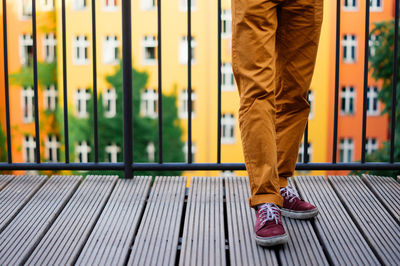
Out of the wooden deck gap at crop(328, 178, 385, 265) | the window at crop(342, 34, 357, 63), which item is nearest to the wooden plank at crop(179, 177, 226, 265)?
the wooden deck gap at crop(328, 178, 385, 265)

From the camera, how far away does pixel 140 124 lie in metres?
26.4

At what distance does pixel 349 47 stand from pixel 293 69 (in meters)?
25.2

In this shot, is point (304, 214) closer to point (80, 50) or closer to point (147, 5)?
point (80, 50)

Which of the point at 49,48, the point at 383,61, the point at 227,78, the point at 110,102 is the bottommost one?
the point at 110,102

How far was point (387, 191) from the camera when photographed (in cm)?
193

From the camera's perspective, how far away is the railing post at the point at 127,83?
2084mm

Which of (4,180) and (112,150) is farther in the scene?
(112,150)

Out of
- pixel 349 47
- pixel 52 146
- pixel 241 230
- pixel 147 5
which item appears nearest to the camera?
pixel 241 230

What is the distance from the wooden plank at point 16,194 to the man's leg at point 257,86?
0.78 metres

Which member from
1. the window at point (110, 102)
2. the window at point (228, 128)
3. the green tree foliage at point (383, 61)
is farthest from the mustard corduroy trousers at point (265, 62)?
the window at point (110, 102)

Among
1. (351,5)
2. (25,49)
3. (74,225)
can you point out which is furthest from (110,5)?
(74,225)

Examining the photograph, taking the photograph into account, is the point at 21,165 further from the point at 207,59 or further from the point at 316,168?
the point at 207,59

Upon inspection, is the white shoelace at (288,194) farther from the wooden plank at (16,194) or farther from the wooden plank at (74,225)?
the wooden plank at (16,194)

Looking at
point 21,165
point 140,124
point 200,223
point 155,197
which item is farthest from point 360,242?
point 140,124
